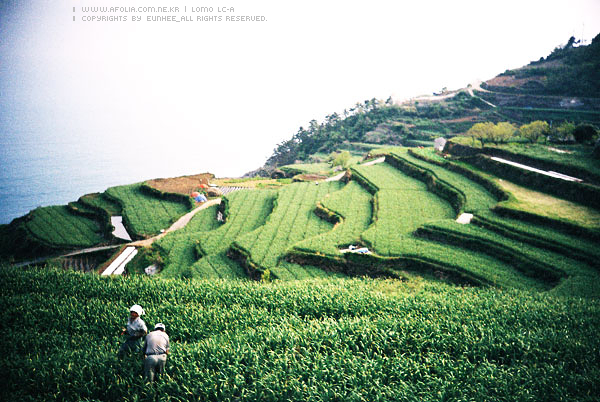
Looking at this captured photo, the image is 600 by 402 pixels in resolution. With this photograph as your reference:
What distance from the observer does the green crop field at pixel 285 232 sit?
1637 centimetres

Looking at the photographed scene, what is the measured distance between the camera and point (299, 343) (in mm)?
7844

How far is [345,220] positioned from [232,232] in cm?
735

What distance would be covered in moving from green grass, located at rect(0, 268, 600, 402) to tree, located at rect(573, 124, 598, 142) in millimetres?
24316

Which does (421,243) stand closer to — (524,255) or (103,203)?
(524,255)

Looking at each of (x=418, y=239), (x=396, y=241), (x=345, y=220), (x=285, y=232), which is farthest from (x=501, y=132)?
(x=285, y=232)

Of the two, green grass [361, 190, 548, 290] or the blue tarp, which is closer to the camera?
green grass [361, 190, 548, 290]

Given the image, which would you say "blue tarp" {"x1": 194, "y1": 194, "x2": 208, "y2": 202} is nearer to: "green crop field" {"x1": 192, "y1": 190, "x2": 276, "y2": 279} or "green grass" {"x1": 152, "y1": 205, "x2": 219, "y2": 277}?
"green crop field" {"x1": 192, "y1": 190, "x2": 276, "y2": 279}

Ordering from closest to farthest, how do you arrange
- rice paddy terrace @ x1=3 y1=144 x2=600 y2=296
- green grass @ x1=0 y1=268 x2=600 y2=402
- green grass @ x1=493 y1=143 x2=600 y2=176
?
1. green grass @ x1=0 y1=268 x2=600 y2=402
2. rice paddy terrace @ x1=3 y1=144 x2=600 y2=296
3. green grass @ x1=493 y1=143 x2=600 y2=176

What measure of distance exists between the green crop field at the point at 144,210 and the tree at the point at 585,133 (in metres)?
33.7

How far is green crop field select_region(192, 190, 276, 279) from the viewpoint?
1723 cm

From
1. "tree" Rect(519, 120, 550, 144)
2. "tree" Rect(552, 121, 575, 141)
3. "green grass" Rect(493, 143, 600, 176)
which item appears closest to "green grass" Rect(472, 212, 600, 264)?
"green grass" Rect(493, 143, 600, 176)

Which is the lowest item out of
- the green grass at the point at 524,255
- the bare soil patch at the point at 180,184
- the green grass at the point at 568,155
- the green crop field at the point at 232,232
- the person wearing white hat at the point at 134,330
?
the green crop field at the point at 232,232

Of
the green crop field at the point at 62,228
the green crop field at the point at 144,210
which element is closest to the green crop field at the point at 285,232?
the green crop field at the point at 144,210

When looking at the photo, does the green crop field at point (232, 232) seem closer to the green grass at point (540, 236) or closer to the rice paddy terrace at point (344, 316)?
the rice paddy terrace at point (344, 316)
